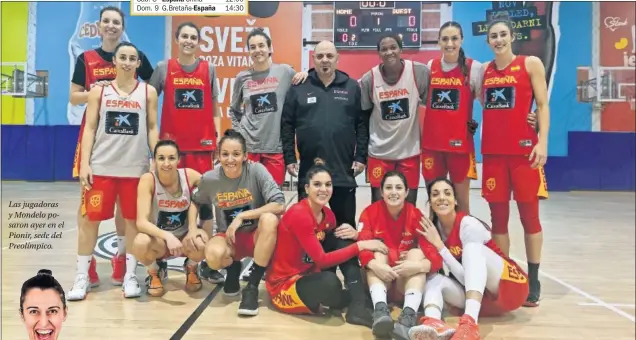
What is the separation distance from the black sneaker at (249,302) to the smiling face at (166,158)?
2.17 feet

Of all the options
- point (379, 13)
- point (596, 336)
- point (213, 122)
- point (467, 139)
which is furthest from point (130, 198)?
point (379, 13)

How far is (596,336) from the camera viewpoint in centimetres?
187

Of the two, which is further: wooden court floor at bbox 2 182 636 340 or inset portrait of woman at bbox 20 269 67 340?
wooden court floor at bbox 2 182 636 340

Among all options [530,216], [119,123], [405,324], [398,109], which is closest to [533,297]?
[530,216]

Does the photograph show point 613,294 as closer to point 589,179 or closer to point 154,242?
point 154,242

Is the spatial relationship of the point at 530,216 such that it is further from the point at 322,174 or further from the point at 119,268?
the point at 119,268

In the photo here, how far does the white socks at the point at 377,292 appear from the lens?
1861mm

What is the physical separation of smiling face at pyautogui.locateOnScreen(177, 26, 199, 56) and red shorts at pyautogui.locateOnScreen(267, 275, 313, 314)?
1.32 m

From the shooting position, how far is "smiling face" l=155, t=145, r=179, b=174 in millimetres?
2209

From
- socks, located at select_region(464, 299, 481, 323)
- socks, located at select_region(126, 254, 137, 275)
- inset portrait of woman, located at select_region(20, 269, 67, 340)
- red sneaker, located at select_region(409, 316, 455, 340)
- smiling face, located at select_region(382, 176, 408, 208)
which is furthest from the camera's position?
socks, located at select_region(126, 254, 137, 275)

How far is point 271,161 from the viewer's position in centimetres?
264

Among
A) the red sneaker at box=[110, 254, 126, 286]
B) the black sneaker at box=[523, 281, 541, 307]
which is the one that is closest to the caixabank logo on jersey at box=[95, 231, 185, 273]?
the red sneaker at box=[110, 254, 126, 286]

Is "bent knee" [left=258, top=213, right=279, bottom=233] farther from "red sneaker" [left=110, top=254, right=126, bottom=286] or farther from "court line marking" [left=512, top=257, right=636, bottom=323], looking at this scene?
"court line marking" [left=512, top=257, right=636, bottom=323]

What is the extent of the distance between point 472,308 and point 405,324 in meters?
0.26
